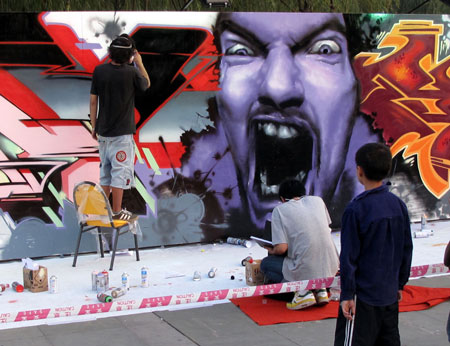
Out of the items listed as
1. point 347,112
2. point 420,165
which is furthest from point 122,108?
point 420,165

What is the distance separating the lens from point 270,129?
904 cm

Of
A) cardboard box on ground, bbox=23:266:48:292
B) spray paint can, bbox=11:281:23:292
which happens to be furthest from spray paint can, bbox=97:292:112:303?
spray paint can, bbox=11:281:23:292

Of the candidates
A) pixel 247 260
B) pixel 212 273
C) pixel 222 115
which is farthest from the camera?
pixel 222 115

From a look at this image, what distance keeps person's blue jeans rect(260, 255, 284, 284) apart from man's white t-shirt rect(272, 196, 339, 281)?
13 centimetres

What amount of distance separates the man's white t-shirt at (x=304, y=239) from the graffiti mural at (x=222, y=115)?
97.8 inches

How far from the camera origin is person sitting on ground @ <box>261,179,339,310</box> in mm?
6398

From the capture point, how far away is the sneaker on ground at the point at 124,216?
792 cm

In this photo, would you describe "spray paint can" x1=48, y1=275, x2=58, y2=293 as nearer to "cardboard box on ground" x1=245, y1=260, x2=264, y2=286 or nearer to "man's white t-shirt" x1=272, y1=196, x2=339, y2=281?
"cardboard box on ground" x1=245, y1=260, x2=264, y2=286

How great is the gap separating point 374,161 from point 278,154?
4820mm

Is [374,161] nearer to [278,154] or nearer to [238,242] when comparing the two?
[238,242]

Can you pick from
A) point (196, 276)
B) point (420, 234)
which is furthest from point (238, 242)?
point (420, 234)

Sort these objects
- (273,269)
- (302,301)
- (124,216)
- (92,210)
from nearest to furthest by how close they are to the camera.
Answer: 1. (302,301)
2. (273,269)
3. (92,210)
4. (124,216)

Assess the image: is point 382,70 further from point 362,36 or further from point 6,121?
point 6,121

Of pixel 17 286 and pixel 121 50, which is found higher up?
pixel 121 50
